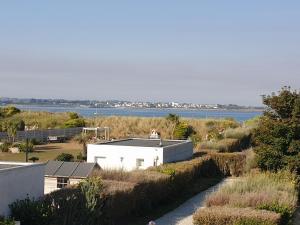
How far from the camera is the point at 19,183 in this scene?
14.7m

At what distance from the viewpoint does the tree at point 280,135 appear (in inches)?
948

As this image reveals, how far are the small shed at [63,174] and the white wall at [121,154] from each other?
18.7ft

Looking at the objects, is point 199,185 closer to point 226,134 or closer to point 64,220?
point 64,220

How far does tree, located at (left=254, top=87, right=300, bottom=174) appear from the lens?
24.1 metres

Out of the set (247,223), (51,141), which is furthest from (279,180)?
(51,141)

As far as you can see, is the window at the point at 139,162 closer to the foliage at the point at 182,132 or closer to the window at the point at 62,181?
the window at the point at 62,181

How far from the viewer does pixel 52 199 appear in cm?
1471

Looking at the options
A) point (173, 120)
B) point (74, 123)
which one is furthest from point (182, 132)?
point (74, 123)

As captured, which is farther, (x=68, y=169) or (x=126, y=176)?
(x=68, y=169)

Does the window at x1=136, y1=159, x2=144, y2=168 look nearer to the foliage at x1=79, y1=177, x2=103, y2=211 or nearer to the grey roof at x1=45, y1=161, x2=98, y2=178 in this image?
the grey roof at x1=45, y1=161, x2=98, y2=178

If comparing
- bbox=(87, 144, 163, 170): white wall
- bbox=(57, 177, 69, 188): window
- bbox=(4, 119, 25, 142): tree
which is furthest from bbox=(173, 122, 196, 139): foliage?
bbox=(57, 177, 69, 188): window

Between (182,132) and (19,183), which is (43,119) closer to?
(182,132)

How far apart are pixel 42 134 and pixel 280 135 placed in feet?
107

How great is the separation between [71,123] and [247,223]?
49451 mm
